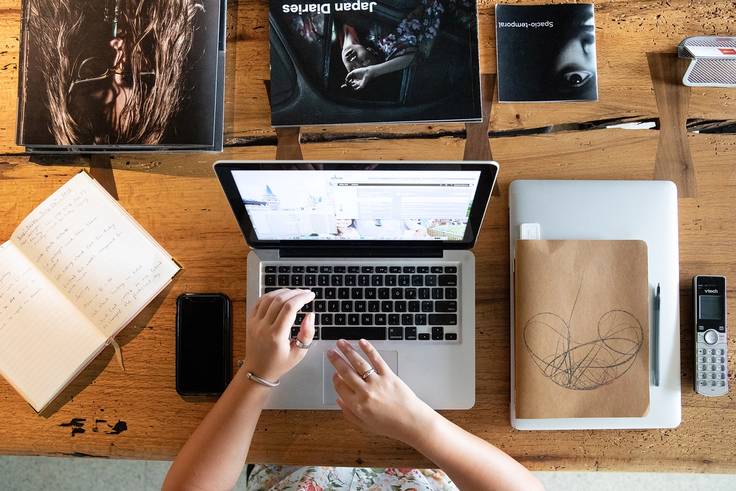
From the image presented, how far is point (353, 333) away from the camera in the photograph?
2.68ft

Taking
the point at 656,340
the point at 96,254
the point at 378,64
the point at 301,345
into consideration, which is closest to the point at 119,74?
the point at 96,254

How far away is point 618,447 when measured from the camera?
0.81 meters

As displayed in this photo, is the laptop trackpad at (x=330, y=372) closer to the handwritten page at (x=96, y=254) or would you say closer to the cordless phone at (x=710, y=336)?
the handwritten page at (x=96, y=254)

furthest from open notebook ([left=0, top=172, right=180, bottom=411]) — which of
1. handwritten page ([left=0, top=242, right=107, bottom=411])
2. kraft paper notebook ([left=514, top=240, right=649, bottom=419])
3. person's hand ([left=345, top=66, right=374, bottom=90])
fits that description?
kraft paper notebook ([left=514, top=240, right=649, bottom=419])

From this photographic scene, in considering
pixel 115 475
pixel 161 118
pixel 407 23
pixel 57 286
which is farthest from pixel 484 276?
pixel 115 475

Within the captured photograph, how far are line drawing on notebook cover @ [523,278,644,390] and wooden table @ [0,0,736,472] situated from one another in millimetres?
63

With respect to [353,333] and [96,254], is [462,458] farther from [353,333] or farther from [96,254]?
[96,254]

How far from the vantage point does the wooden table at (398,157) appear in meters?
0.82

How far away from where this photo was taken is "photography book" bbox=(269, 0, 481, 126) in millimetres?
848

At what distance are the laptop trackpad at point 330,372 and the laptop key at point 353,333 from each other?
0.03 m

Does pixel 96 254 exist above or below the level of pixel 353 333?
above

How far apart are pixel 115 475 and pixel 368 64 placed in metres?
1.22

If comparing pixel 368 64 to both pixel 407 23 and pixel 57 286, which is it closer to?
pixel 407 23

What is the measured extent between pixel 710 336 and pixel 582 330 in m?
0.19
